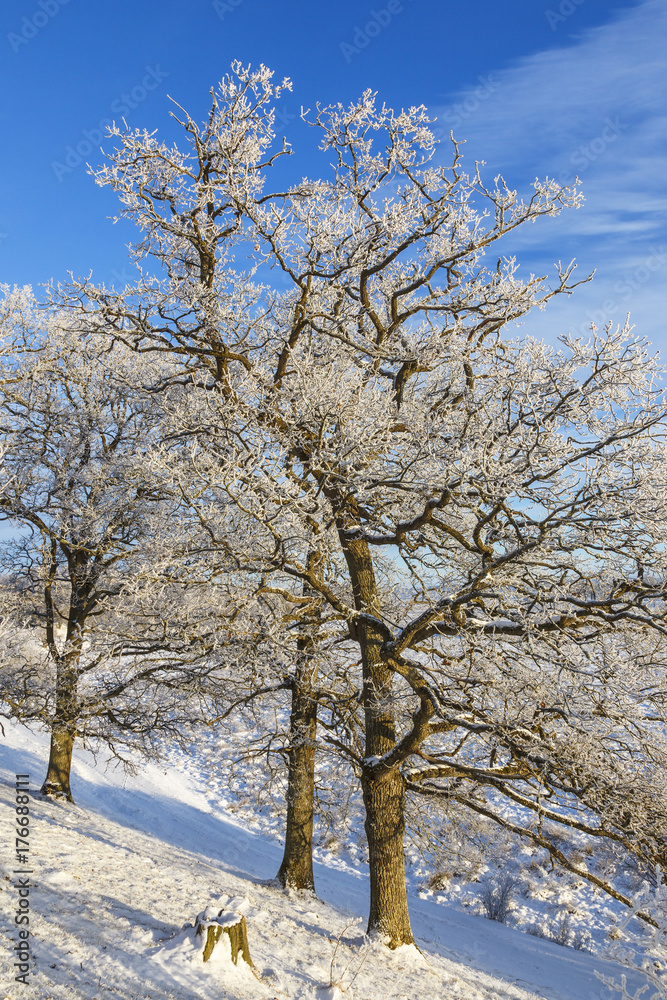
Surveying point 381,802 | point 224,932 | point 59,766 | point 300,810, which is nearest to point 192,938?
point 224,932

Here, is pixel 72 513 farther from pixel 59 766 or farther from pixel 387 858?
pixel 387 858

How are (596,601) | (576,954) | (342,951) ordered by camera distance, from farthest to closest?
(576,954), (342,951), (596,601)

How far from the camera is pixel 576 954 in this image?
11.2m

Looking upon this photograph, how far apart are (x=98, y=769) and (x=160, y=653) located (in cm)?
913

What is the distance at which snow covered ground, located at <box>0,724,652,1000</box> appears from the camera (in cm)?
441

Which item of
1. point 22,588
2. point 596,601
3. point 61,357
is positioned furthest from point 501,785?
point 61,357

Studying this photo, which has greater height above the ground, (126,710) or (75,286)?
(75,286)

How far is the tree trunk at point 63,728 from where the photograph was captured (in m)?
10.3

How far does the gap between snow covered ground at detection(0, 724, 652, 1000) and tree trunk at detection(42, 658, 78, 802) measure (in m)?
0.47

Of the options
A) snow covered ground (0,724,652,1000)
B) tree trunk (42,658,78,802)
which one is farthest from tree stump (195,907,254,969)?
tree trunk (42,658,78,802)

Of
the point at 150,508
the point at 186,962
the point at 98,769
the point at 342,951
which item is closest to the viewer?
the point at 186,962

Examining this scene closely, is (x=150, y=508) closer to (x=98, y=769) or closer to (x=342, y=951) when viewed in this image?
(x=342, y=951)

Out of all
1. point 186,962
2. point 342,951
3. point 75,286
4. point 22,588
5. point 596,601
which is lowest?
point 342,951

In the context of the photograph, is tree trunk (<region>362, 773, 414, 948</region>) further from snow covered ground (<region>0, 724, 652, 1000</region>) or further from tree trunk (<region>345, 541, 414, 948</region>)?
snow covered ground (<region>0, 724, 652, 1000</region>)
